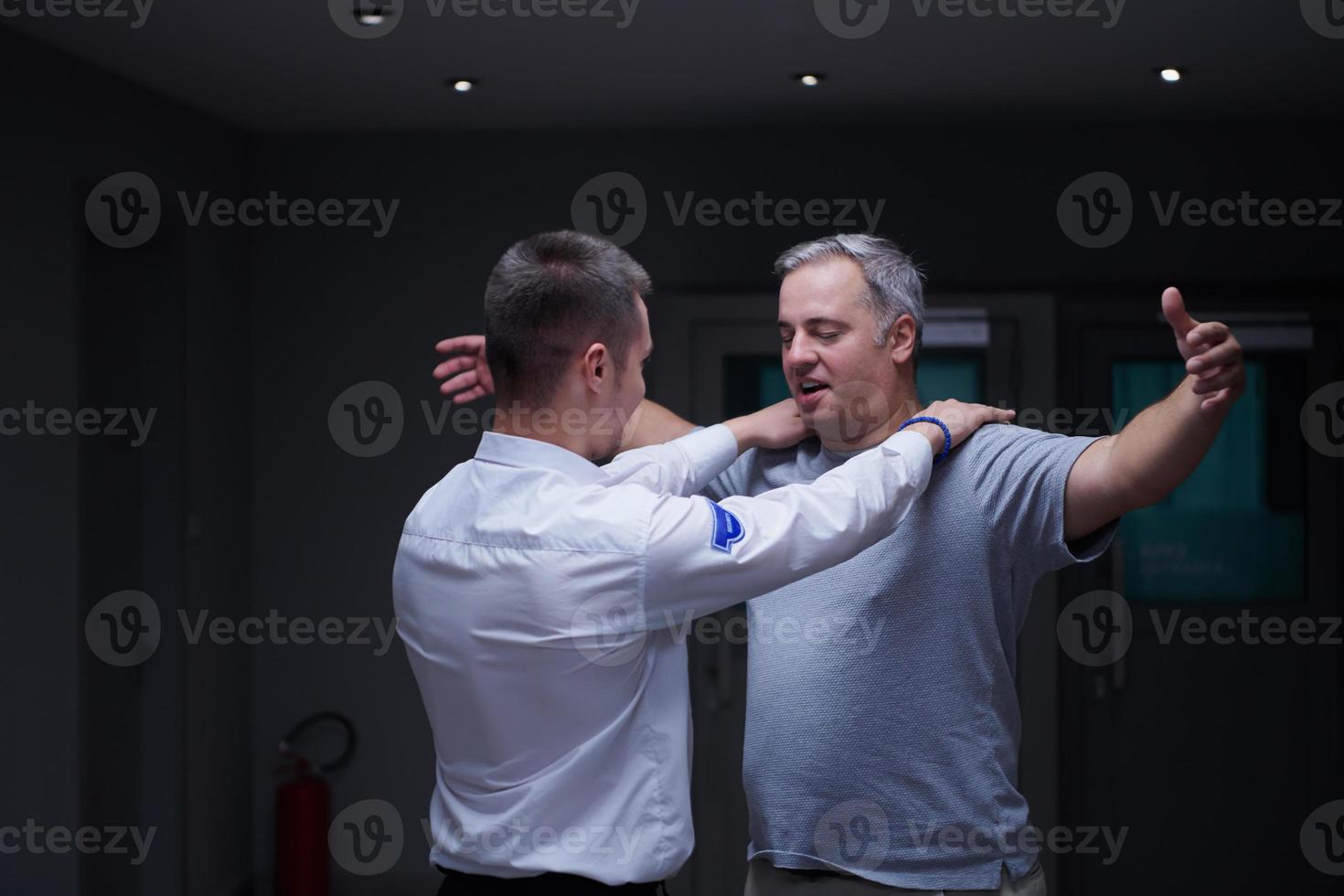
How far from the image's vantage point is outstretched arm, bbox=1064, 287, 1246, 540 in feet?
4.45

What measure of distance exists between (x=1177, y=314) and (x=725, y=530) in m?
0.56

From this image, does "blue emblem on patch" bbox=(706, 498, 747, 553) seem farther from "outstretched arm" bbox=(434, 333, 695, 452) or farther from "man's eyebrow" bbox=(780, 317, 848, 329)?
"man's eyebrow" bbox=(780, 317, 848, 329)

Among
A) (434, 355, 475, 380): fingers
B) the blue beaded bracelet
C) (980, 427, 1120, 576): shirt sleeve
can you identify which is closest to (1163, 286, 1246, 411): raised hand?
(980, 427, 1120, 576): shirt sleeve

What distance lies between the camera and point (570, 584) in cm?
138

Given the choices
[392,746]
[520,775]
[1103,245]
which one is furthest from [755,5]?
[392,746]

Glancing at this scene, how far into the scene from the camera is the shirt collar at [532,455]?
4.82ft

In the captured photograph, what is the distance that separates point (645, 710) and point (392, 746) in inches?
122

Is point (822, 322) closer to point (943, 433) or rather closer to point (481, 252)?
point (943, 433)

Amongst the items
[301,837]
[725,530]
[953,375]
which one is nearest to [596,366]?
[725,530]

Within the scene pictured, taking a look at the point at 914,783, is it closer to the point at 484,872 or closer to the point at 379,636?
the point at 484,872

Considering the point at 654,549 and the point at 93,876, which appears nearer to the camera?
the point at 654,549

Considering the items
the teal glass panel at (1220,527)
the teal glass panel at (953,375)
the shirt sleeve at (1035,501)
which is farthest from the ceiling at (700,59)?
the shirt sleeve at (1035,501)

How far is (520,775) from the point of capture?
145 cm

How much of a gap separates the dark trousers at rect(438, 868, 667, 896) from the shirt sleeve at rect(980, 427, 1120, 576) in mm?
665
